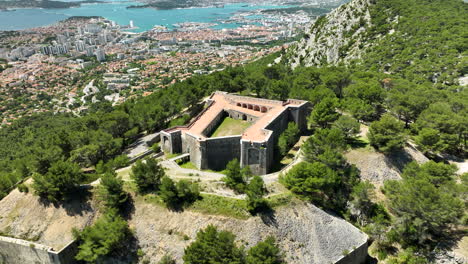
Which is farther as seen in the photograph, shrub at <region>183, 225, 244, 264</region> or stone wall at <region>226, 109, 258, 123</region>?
stone wall at <region>226, 109, 258, 123</region>

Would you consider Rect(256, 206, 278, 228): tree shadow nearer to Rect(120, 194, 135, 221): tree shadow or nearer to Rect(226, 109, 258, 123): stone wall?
Rect(120, 194, 135, 221): tree shadow

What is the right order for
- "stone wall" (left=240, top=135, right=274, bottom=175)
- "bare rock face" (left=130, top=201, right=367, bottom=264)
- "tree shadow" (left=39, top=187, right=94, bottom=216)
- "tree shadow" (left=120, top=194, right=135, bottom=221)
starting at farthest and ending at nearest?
"stone wall" (left=240, top=135, right=274, bottom=175), "tree shadow" (left=39, top=187, right=94, bottom=216), "tree shadow" (left=120, top=194, right=135, bottom=221), "bare rock face" (left=130, top=201, right=367, bottom=264)

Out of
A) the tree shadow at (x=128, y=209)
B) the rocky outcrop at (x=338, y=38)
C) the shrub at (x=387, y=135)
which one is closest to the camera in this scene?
the tree shadow at (x=128, y=209)

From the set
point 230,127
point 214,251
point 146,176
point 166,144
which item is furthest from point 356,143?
point 146,176

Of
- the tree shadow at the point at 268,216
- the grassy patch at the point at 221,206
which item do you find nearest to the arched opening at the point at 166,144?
the grassy patch at the point at 221,206

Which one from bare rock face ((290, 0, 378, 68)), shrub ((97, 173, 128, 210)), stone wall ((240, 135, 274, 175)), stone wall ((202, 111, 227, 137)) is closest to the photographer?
shrub ((97, 173, 128, 210))

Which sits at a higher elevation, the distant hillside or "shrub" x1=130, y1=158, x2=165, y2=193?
the distant hillside

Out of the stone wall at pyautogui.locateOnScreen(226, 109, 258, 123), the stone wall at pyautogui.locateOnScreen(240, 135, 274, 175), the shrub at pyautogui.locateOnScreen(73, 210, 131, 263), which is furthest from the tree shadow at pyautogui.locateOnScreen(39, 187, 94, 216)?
the stone wall at pyautogui.locateOnScreen(226, 109, 258, 123)

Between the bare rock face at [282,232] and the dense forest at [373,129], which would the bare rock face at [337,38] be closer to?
the dense forest at [373,129]
